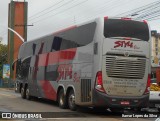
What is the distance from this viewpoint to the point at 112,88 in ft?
53.6

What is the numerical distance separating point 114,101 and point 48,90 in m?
6.41

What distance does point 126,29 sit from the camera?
16766mm

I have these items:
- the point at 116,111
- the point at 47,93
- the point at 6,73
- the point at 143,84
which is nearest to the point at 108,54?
the point at 143,84

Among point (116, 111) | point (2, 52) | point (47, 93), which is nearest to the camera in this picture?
point (116, 111)

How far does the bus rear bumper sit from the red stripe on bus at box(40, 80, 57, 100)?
4.88 m

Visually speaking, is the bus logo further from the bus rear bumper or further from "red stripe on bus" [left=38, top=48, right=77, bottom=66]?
"red stripe on bus" [left=38, top=48, right=77, bottom=66]

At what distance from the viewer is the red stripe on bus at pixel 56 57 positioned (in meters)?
18.8

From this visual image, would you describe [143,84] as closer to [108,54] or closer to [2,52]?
[108,54]

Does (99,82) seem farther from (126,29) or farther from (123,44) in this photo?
(126,29)

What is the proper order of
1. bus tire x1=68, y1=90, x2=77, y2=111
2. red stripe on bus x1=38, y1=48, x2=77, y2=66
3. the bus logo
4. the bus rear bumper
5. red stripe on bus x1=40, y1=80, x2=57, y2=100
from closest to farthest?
the bus rear bumper → the bus logo → bus tire x1=68, y1=90, x2=77, y2=111 → red stripe on bus x1=38, y1=48, x2=77, y2=66 → red stripe on bus x1=40, y1=80, x2=57, y2=100

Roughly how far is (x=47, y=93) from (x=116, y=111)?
4.72 meters

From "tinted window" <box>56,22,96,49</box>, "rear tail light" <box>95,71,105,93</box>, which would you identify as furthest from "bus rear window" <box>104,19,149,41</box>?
"rear tail light" <box>95,71,105,93</box>

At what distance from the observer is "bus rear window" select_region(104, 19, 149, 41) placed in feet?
53.9

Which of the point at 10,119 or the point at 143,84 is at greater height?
the point at 143,84
